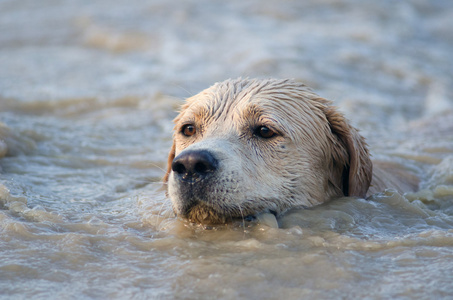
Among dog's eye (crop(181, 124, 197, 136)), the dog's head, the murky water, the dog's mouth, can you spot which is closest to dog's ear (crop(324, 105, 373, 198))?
the dog's head

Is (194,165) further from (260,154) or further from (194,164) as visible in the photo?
(260,154)

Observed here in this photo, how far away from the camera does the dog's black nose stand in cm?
437

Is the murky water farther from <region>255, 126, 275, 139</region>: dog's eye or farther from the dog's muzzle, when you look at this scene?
<region>255, 126, 275, 139</region>: dog's eye

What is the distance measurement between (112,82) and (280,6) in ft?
25.6

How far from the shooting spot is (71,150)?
7844 millimetres

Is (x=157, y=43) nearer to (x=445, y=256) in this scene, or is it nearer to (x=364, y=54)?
(x=364, y=54)

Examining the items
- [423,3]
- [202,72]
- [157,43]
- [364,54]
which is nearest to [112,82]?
[202,72]

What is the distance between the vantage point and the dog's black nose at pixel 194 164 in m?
4.37

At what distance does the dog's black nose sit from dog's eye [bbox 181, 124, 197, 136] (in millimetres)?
1054

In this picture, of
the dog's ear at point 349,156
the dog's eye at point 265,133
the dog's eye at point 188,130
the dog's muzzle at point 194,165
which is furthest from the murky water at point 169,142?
the dog's eye at point 265,133

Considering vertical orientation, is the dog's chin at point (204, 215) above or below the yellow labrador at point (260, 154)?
below

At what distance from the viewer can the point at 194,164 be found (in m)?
4.39

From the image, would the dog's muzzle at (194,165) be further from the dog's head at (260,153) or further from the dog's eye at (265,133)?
the dog's eye at (265,133)

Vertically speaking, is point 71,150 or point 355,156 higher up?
point 355,156
